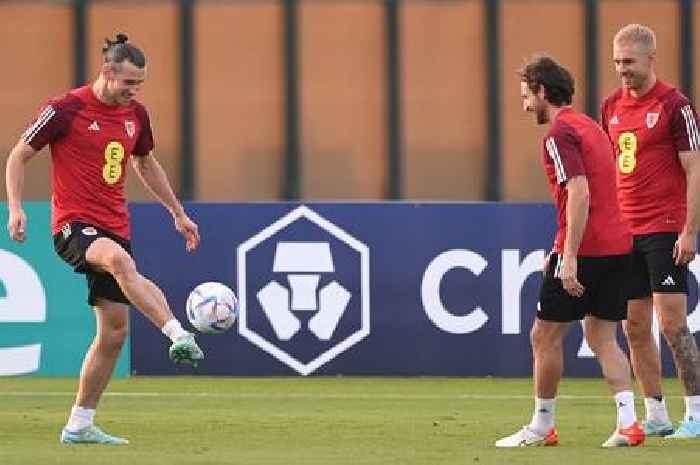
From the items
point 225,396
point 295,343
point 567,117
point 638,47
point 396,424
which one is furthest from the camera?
point 295,343

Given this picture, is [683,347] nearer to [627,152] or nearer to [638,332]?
[638,332]

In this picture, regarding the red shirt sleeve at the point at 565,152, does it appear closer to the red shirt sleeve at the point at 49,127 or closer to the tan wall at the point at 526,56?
the red shirt sleeve at the point at 49,127

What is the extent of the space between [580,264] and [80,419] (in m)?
2.76

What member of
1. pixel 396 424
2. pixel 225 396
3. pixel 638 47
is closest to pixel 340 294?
pixel 225 396

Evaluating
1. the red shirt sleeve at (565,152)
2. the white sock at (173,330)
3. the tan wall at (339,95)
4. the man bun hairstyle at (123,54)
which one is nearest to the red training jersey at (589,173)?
the red shirt sleeve at (565,152)

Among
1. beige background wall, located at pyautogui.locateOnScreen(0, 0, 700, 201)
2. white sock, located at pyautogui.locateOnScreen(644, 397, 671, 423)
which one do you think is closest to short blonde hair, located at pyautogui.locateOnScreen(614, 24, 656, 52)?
white sock, located at pyautogui.locateOnScreen(644, 397, 671, 423)

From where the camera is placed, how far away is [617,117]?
42.6 ft

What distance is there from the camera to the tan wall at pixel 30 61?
76.7 ft

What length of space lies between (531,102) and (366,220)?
6064mm

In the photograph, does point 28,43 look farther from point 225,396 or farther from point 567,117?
point 567,117

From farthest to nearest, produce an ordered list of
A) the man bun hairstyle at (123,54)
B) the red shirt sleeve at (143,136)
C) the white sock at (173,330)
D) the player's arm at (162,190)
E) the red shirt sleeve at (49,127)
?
1. the player's arm at (162,190)
2. the red shirt sleeve at (143,136)
3. the red shirt sleeve at (49,127)
4. the man bun hairstyle at (123,54)
5. the white sock at (173,330)

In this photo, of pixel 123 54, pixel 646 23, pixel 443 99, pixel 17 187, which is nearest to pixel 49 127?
pixel 17 187

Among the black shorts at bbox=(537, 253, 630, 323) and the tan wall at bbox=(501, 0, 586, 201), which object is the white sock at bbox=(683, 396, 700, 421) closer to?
the black shorts at bbox=(537, 253, 630, 323)

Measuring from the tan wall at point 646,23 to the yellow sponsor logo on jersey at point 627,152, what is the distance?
10378 millimetres
